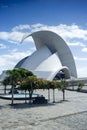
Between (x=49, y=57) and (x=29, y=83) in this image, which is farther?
(x=49, y=57)

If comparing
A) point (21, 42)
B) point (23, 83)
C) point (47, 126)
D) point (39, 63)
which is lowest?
point (47, 126)

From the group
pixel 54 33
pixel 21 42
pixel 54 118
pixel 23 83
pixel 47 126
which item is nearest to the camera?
pixel 47 126

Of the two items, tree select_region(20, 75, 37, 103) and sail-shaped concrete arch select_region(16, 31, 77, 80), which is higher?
sail-shaped concrete arch select_region(16, 31, 77, 80)

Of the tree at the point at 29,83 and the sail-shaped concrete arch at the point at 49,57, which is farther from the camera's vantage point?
the sail-shaped concrete arch at the point at 49,57

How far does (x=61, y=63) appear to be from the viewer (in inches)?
2864

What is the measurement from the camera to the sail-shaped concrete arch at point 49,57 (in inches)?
2554

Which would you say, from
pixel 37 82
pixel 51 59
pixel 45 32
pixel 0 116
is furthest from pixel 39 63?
pixel 0 116

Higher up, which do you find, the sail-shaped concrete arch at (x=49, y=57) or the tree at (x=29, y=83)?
the sail-shaped concrete arch at (x=49, y=57)

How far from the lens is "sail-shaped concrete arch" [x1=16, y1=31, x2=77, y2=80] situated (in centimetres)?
6488

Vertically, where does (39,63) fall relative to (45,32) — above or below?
below

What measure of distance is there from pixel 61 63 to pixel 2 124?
58216mm

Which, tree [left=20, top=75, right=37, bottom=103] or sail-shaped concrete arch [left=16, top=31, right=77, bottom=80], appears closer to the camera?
tree [left=20, top=75, right=37, bottom=103]

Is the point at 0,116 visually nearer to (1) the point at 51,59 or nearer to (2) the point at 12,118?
(2) the point at 12,118

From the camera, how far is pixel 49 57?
67.9 meters
